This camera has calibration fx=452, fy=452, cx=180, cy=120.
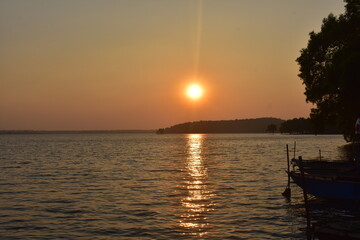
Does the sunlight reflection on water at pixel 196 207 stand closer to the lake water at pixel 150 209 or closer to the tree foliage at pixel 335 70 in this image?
the lake water at pixel 150 209

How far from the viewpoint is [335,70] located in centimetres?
4234

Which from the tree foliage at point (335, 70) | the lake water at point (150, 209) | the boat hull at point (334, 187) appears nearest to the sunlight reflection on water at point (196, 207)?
the lake water at point (150, 209)

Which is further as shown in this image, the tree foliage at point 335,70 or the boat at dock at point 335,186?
the tree foliage at point 335,70

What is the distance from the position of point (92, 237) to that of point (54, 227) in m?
2.58

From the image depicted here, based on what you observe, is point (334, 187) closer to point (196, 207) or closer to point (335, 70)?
point (196, 207)

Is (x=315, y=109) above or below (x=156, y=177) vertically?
above

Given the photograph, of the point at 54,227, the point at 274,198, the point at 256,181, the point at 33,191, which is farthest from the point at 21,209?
the point at 256,181

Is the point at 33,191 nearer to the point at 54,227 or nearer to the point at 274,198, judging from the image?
the point at 54,227

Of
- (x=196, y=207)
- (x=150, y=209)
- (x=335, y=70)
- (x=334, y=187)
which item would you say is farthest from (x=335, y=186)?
(x=335, y=70)

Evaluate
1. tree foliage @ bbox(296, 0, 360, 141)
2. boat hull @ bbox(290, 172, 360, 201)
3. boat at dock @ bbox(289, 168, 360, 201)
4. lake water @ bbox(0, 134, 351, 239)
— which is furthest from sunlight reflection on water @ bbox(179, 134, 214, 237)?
tree foliage @ bbox(296, 0, 360, 141)

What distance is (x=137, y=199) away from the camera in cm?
2672

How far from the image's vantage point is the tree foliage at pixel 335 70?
131ft

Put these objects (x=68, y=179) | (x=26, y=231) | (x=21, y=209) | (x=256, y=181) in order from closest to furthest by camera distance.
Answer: (x=26, y=231)
(x=21, y=209)
(x=256, y=181)
(x=68, y=179)

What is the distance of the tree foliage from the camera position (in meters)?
39.9
